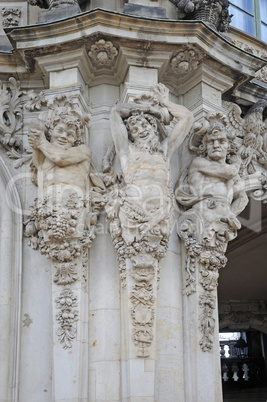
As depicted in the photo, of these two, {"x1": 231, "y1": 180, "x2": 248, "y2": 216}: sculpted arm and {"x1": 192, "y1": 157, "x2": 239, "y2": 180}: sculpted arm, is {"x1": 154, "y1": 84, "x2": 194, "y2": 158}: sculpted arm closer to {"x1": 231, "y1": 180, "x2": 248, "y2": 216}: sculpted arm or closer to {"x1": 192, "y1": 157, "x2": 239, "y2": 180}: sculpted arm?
{"x1": 192, "y1": 157, "x2": 239, "y2": 180}: sculpted arm

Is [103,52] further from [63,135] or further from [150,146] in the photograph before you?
[150,146]

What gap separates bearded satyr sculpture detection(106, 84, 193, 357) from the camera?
658 cm

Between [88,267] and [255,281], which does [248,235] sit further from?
[88,267]

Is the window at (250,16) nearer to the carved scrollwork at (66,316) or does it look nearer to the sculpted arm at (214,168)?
the sculpted arm at (214,168)

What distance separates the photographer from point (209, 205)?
23.6 ft

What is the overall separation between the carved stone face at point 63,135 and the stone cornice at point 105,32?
82 cm

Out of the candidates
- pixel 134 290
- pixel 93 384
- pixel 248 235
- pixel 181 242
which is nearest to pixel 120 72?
pixel 181 242

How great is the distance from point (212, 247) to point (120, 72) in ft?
6.46

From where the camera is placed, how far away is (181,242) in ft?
23.6

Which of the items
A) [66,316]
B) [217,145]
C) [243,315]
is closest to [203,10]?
[217,145]

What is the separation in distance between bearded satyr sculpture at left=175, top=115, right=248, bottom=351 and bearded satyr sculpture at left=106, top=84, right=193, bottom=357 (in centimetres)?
37

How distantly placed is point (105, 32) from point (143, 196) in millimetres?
1631

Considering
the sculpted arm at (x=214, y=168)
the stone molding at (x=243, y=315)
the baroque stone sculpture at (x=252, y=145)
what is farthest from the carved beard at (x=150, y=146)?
Result: the stone molding at (x=243, y=315)

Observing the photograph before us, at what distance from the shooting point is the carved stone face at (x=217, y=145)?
24.2ft
